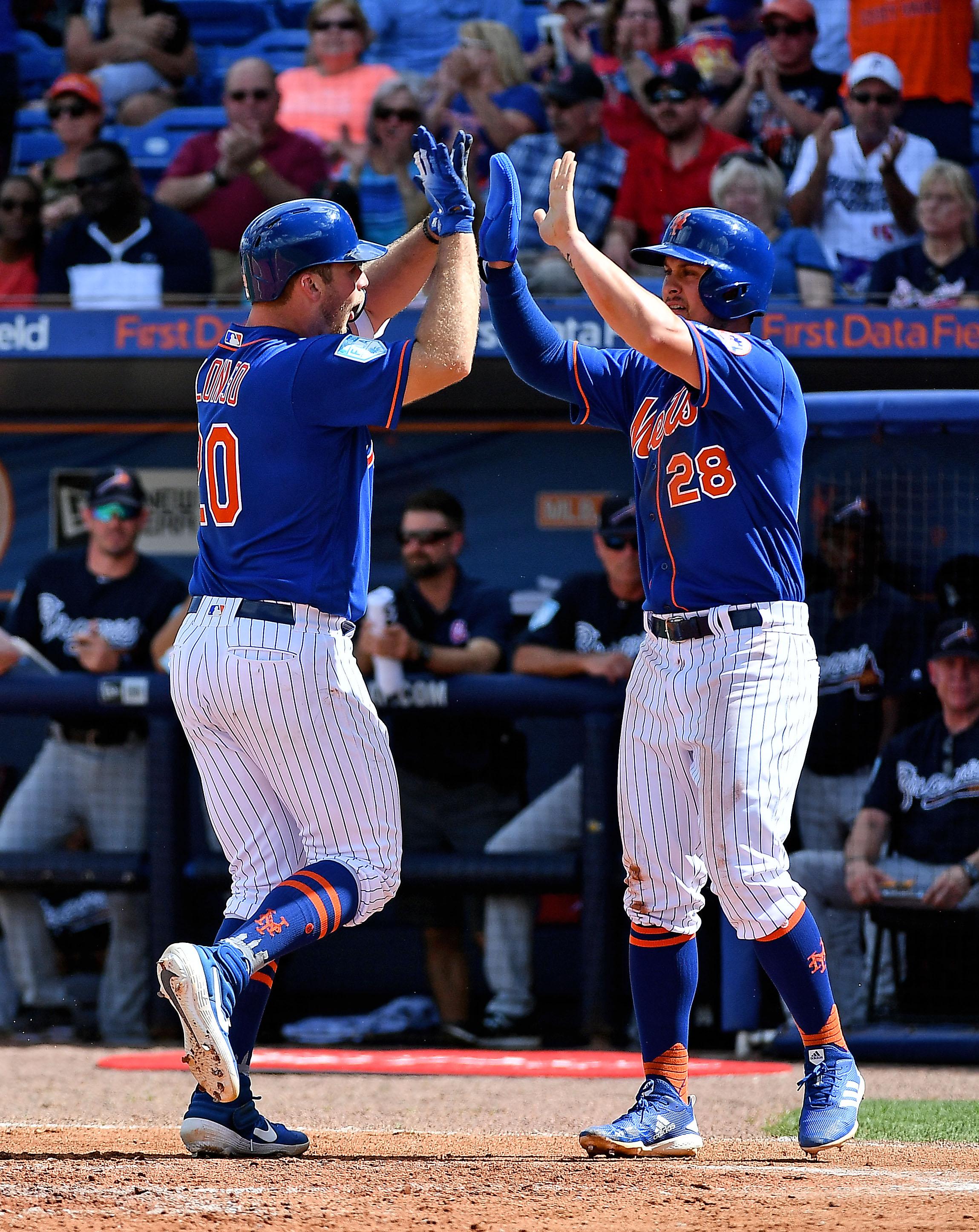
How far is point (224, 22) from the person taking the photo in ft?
25.6

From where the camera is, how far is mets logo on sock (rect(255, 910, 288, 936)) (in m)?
2.72

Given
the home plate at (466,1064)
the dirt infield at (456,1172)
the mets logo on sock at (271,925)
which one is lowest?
the home plate at (466,1064)

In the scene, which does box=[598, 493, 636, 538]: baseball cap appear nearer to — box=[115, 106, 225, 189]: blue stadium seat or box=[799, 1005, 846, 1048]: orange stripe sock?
box=[799, 1005, 846, 1048]: orange stripe sock

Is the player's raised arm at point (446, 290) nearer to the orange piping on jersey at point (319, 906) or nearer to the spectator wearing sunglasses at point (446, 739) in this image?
the orange piping on jersey at point (319, 906)

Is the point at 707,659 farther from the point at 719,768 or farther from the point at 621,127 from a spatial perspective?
the point at 621,127

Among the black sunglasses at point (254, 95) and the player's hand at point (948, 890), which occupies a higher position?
the black sunglasses at point (254, 95)

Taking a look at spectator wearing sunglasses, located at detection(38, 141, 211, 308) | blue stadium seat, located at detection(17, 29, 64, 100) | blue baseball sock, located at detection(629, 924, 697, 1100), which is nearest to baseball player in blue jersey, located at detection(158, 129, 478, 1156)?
blue baseball sock, located at detection(629, 924, 697, 1100)

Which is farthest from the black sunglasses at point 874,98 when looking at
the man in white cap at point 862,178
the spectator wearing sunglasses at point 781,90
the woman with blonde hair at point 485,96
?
the woman with blonde hair at point 485,96

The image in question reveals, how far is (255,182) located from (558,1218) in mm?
4846

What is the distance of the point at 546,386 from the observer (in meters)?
3.27

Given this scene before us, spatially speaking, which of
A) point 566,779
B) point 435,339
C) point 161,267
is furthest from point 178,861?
point 435,339

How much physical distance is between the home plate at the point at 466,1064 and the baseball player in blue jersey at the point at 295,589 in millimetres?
1572

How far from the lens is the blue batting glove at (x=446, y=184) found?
295cm

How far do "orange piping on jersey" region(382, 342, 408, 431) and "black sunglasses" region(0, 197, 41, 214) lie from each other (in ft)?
13.5
